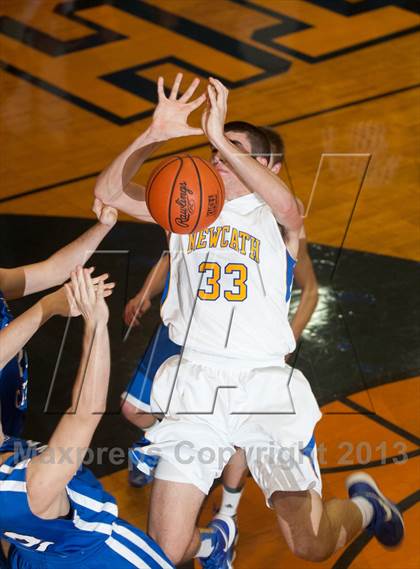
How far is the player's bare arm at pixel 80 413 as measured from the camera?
4.17m

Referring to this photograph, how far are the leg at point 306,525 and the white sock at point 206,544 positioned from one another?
430mm

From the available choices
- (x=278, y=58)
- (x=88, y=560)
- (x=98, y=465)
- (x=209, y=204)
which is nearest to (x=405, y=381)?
(x=98, y=465)

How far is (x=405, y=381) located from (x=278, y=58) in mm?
5886

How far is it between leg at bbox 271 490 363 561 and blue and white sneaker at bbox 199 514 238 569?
423 millimetres

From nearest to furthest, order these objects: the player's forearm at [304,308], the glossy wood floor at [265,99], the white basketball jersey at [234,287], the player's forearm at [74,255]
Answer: the player's forearm at [74,255], the white basketball jersey at [234,287], the player's forearm at [304,308], the glossy wood floor at [265,99]

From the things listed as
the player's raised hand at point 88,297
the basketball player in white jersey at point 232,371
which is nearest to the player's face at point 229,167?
A: the basketball player in white jersey at point 232,371

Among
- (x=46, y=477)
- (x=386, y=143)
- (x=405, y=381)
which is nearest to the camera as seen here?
(x=46, y=477)

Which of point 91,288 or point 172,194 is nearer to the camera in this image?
point 91,288

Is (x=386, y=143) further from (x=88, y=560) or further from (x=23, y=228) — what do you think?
(x=88, y=560)

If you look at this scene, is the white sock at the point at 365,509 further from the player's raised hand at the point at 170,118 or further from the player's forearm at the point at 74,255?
the player's raised hand at the point at 170,118

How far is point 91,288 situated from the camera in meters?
4.21

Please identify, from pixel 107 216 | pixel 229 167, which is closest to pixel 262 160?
pixel 229 167

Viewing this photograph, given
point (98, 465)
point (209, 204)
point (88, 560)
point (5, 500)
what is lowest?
point (98, 465)

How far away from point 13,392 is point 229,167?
1.59 meters
